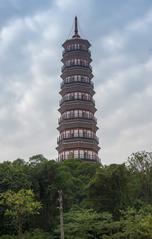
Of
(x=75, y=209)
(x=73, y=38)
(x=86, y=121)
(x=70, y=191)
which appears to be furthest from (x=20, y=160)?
(x=73, y=38)

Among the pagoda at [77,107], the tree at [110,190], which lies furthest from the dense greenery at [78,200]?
the pagoda at [77,107]

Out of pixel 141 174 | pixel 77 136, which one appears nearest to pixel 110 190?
pixel 141 174

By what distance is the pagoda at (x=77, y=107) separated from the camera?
233 ft

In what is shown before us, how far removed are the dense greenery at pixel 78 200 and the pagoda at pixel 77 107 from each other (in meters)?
12.2

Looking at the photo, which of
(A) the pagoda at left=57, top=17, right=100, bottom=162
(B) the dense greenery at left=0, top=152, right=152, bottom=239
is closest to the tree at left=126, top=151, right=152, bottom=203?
(B) the dense greenery at left=0, top=152, right=152, bottom=239

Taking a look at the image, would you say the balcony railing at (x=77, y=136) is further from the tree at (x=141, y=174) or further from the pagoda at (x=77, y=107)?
the tree at (x=141, y=174)

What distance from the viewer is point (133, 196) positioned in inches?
2064

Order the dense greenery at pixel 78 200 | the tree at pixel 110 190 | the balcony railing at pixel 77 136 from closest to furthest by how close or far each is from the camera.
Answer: the dense greenery at pixel 78 200 < the tree at pixel 110 190 < the balcony railing at pixel 77 136

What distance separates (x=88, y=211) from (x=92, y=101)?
32721 millimetres

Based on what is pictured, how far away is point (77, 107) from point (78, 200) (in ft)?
67.3

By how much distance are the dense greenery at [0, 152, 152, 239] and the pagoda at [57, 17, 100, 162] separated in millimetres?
12151

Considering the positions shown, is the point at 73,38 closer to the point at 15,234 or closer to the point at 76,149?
the point at 76,149

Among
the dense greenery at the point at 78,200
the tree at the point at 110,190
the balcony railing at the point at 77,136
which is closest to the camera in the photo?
the dense greenery at the point at 78,200

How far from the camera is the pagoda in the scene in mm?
71125
